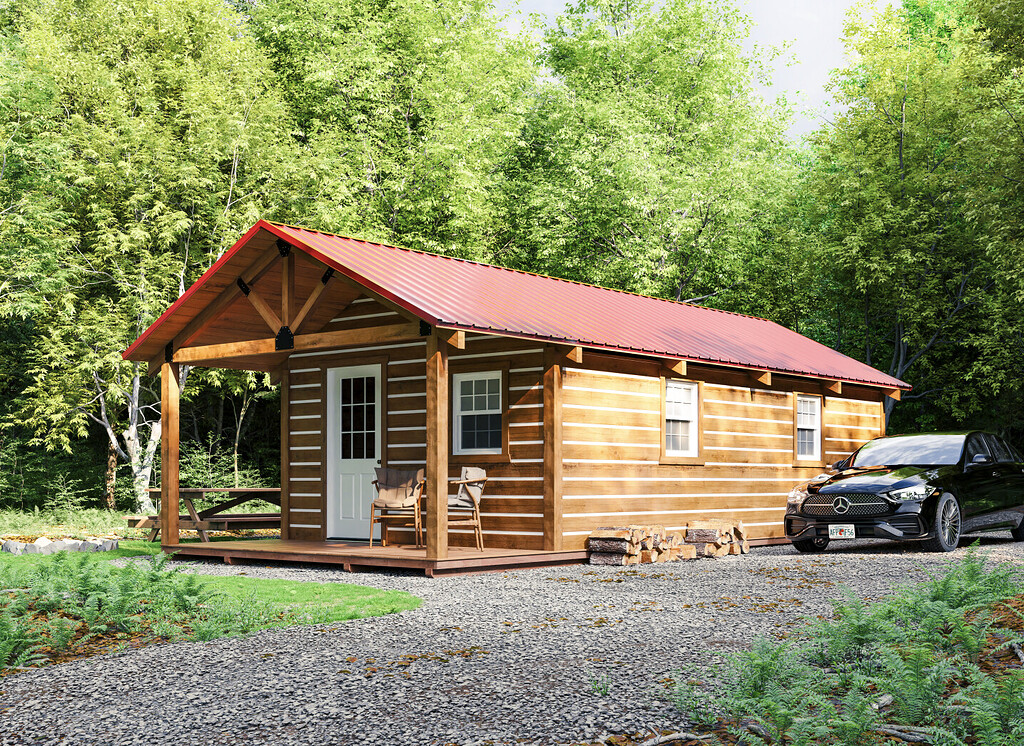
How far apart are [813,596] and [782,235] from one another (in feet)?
69.9

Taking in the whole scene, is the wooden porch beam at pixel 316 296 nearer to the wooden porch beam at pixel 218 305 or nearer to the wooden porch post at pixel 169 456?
the wooden porch beam at pixel 218 305

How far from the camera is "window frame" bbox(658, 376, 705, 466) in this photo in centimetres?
1434

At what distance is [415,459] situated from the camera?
14.0 meters

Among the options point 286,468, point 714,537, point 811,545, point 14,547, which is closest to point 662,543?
point 714,537

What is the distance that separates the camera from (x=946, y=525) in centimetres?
1310

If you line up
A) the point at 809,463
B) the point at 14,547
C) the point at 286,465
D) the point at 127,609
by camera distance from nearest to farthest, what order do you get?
the point at 127,609, the point at 14,547, the point at 286,465, the point at 809,463

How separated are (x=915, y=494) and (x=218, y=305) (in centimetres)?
987

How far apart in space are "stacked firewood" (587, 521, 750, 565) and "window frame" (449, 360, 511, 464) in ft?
5.53

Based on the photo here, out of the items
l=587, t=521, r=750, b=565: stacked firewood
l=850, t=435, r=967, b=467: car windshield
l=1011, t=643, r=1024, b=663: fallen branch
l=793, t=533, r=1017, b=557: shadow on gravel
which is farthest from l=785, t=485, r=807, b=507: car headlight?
l=1011, t=643, r=1024, b=663: fallen branch

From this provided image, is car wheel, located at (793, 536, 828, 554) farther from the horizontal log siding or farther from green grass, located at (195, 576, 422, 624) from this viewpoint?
green grass, located at (195, 576, 422, 624)

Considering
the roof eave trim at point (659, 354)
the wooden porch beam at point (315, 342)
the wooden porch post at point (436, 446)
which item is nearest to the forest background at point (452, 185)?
the roof eave trim at point (659, 354)

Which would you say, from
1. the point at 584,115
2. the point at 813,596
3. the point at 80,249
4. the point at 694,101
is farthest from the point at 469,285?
the point at 694,101

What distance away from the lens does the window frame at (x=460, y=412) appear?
13.1 meters

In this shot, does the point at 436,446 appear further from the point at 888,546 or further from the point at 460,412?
the point at 888,546
